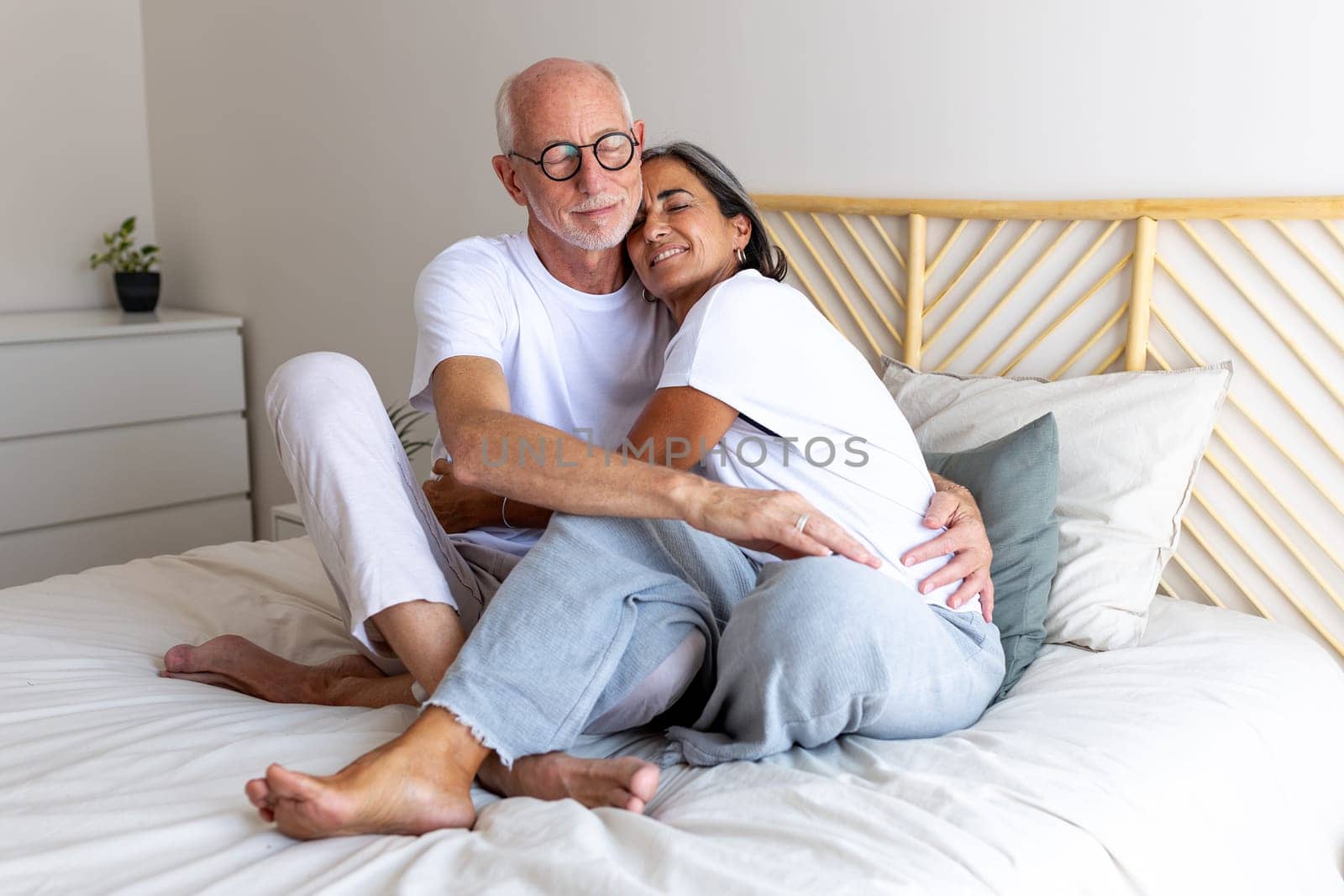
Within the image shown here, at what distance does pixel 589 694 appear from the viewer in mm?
1238

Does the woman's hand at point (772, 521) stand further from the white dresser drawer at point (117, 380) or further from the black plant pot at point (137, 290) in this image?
the black plant pot at point (137, 290)

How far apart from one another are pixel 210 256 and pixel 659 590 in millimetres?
2850

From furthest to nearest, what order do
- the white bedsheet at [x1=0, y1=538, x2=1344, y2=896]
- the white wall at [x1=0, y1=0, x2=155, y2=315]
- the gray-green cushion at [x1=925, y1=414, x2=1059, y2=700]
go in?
the white wall at [x1=0, y1=0, x2=155, y2=315] → the gray-green cushion at [x1=925, y1=414, x2=1059, y2=700] → the white bedsheet at [x1=0, y1=538, x2=1344, y2=896]

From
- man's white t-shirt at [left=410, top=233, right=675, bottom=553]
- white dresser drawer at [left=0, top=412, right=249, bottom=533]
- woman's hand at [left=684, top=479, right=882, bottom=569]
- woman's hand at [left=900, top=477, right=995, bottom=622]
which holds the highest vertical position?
man's white t-shirt at [left=410, top=233, right=675, bottom=553]

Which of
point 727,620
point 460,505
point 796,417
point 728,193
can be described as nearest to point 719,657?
point 727,620

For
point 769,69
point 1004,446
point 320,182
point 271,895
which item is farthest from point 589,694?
point 320,182

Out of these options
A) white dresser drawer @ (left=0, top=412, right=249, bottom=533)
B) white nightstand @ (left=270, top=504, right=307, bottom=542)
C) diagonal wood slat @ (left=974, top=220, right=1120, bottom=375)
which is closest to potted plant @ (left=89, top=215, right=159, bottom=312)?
white dresser drawer @ (left=0, top=412, right=249, bottom=533)

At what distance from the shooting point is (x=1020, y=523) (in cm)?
159

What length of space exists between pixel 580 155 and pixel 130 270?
96.5 inches

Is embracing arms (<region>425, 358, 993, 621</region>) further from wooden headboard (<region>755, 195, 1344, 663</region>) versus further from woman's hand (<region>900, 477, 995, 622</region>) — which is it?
wooden headboard (<region>755, 195, 1344, 663</region>)

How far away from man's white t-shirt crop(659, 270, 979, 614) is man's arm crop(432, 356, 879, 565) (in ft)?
0.34

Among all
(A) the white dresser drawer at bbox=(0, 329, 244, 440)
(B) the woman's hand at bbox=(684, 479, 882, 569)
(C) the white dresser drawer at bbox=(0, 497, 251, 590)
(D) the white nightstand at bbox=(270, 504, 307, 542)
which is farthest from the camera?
(C) the white dresser drawer at bbox=(0, 497, 251, 590)

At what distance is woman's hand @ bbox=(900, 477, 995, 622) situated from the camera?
1417 millimetres

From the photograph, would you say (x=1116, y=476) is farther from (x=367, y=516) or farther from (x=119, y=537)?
(x=119, y=537)
